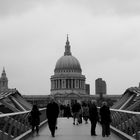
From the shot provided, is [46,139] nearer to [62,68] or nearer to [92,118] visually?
[92,118]

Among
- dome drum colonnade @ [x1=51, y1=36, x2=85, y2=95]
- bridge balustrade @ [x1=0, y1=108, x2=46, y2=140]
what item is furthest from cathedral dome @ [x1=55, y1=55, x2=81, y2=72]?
bridge balustrade @ [x1=0, y1=108, x2=46, y2=140]

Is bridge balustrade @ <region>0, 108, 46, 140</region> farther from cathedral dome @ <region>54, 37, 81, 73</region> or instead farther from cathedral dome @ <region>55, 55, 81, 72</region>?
cathedral dome @ <region>55, 55, 81, 72</region>

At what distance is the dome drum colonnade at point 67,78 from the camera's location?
520 ft

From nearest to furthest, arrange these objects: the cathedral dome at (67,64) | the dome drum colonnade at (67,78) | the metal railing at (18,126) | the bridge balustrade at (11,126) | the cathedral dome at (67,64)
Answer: the bridge balustrade at (11,126), the metal railing at (18,126), the dome drum colonnade at (67,78), the cathedral dome at (67,64), the cathedral dome at (67,64)

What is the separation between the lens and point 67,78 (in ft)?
519

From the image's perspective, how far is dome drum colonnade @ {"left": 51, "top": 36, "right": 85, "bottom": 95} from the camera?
158 meters

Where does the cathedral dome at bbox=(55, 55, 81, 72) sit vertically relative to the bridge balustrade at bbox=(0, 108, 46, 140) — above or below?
above

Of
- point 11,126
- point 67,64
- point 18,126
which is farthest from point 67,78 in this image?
point 11,126

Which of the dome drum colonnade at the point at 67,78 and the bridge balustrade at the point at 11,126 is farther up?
the dome drum colonnade at the point at 67,78

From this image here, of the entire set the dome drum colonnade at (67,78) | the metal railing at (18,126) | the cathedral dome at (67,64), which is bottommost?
the metal railing at (18,126)

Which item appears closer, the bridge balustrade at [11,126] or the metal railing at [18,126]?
the bridge balustrade at [11,126]

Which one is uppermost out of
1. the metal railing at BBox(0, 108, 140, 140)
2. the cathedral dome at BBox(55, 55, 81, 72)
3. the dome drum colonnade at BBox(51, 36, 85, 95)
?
the cathedral dome at BBox(55, 55, 81, 72)

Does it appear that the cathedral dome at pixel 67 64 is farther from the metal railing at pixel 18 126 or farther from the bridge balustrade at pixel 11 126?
the metal railing at pixel 18 126

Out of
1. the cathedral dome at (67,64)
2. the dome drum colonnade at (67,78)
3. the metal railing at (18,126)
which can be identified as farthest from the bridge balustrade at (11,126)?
the cathedral dome at (67,64)
